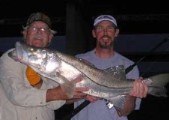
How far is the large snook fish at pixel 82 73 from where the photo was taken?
4.27 m

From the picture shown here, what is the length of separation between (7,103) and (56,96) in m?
0.45

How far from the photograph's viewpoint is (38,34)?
4.51 metres

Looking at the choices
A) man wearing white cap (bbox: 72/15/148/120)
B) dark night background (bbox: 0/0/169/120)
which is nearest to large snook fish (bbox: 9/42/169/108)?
man wearing white cap (bbox: 72/15/148/120)

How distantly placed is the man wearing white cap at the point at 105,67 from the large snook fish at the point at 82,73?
0.38 feet

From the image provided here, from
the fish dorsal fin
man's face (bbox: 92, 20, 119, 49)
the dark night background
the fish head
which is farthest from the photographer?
the dark night background

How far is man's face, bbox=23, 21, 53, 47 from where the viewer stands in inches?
178

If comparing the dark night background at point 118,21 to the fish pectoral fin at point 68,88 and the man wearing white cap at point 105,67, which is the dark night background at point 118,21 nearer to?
the man wearing white cap at point 105,67

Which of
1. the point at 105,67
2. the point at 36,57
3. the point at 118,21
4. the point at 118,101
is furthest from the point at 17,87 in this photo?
the point at 118,21

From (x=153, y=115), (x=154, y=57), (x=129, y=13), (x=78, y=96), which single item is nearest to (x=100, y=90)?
(x=78, y=96)

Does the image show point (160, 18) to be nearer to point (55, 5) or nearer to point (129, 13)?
point (129, 13)

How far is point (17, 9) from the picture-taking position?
459 inches

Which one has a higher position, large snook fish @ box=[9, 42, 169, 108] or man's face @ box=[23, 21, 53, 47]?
man's face @ box=[23, 21, 53, 47]

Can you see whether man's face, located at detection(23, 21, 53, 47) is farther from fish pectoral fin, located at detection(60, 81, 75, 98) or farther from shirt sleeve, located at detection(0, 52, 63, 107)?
fish pectoral fin, located at detection(60, 81, 75, 98)

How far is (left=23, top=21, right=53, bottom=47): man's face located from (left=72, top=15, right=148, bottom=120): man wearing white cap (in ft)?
2.71
